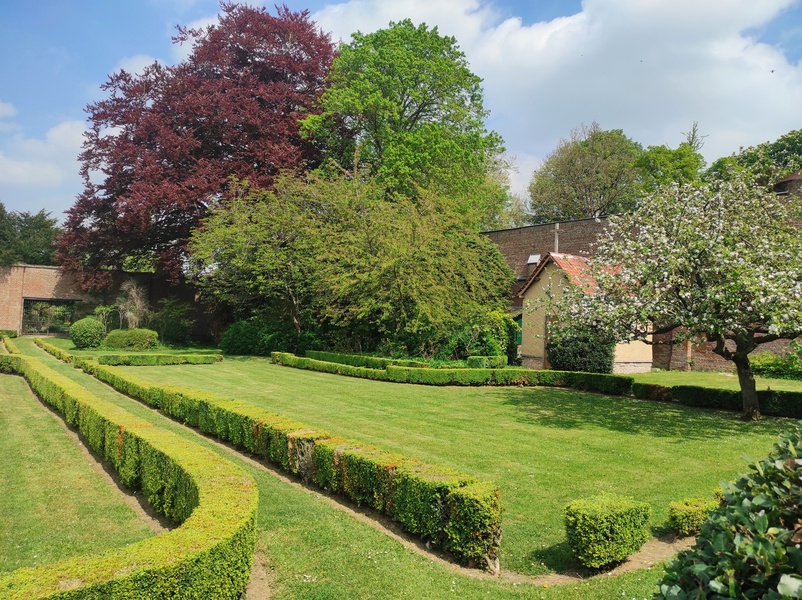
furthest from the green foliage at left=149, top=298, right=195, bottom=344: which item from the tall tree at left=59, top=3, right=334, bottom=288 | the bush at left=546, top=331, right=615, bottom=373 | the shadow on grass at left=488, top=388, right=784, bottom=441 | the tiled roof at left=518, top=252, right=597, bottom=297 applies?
the shadow on grass at left=488, top=388, right=784, bottom=441

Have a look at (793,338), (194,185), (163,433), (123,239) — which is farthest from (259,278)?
(793,338)

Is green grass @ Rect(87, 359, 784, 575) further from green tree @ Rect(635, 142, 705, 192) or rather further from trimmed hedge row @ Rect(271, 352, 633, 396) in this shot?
green tree @ Rect(635, 142, 705, 192)

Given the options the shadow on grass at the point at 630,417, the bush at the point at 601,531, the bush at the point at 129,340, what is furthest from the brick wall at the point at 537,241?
the bush at the point at 601,531

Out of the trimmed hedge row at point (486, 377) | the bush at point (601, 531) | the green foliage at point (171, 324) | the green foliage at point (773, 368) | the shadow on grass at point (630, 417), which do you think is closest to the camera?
the bush at point (601, 531)

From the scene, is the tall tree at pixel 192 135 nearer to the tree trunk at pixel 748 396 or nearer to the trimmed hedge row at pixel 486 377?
the trimmed hedge row at pixel 486 377

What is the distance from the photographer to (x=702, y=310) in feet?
Answer: 39.5

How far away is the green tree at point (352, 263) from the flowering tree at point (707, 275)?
9.50 meters

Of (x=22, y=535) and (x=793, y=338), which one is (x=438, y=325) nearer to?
(x=793, y=338)

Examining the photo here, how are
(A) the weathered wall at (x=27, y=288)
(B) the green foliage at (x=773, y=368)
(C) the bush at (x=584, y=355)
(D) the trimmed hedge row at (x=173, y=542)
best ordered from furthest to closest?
1. (A) the weathered wall at (x=27, y=288)
2. (C) the bush at (x=584, y=355)
3. (B) the green foliage at (x=773, y=368)
4. (D) the trimmed hedge row at (x=173, y=542)

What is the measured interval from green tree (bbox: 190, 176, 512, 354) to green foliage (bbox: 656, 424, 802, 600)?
65.6ft

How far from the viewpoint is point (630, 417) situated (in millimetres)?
13188

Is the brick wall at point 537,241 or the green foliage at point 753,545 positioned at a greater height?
the brick wall at point 537,241

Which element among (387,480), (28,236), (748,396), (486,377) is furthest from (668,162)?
(28,236)

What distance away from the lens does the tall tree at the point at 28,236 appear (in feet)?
150
